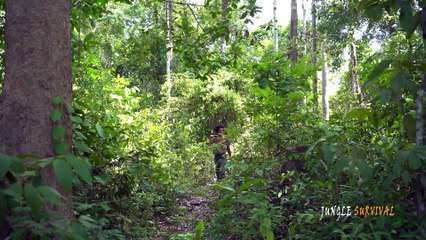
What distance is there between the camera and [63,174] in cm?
146

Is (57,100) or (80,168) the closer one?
(80,168)

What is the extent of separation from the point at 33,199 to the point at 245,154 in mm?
4616

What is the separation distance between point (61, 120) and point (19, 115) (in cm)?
20

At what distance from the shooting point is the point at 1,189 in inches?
57.2

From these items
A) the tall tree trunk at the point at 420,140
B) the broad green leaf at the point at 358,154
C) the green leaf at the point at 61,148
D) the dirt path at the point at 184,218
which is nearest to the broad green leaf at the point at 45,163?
the green leaf at the point at 61,148

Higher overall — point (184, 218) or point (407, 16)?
point (407, 16)

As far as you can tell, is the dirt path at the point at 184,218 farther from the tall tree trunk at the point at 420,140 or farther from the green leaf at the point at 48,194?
the green leaf at the point at 48,194

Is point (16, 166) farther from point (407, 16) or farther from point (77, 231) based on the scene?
point (407, 16)

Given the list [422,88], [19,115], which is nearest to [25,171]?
[19,115]

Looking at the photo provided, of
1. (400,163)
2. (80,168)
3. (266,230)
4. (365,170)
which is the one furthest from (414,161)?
(80,168)

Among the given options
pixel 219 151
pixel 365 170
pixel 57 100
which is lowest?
pixel 219 151

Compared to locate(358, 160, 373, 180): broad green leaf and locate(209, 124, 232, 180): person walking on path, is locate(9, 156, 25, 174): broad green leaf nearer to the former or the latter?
locate(358, 160, 373, 180): broad green leaf

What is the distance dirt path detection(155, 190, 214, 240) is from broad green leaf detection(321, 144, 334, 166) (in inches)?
82.3

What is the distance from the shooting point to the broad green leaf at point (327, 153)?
2367mm
